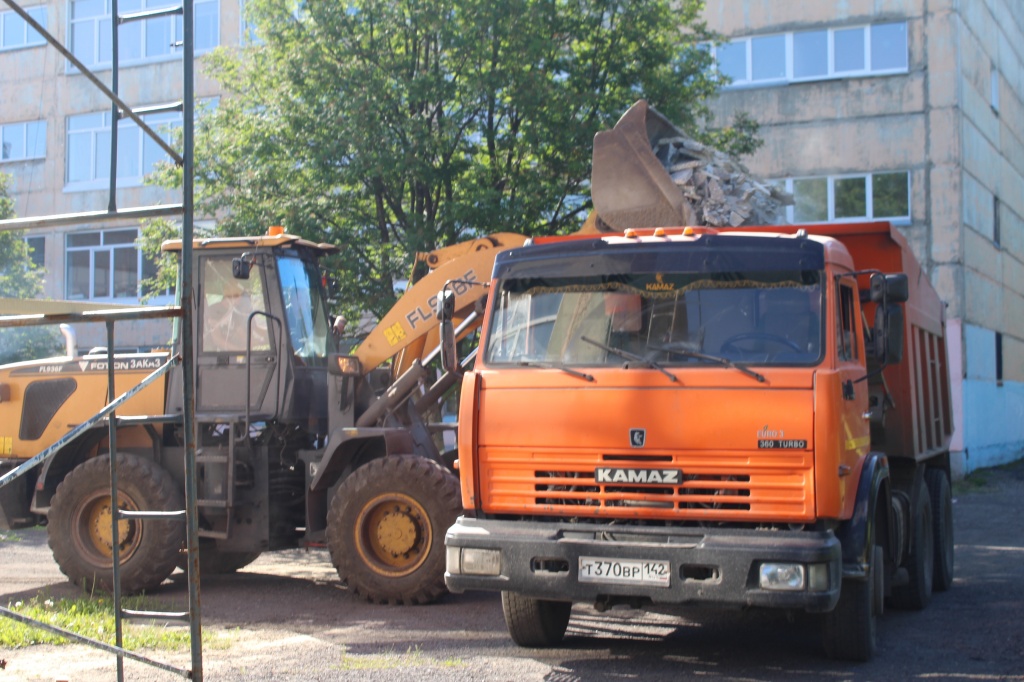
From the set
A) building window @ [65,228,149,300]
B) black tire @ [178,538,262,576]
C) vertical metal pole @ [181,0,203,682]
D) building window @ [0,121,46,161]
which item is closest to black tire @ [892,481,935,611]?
black tire @ [178,538,262,576]

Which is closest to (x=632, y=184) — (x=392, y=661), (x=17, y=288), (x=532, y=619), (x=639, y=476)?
(x=639, y=476)

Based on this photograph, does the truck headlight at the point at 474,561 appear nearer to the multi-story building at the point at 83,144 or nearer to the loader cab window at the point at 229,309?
the loader cab window at the point at 229,309

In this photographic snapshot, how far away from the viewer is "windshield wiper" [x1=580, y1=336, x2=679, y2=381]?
7171 mm

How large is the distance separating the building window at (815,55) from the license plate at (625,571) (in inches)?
723

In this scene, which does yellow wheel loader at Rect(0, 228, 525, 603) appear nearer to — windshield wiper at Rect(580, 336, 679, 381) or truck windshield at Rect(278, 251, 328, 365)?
truck windshield at Rect(278, 251, 328, 365)

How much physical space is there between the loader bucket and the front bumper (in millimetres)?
3151

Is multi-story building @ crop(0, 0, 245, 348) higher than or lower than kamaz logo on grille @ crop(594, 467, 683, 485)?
higher

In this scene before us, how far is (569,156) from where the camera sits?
15.2 m

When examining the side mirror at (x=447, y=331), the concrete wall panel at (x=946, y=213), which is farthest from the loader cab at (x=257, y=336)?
the concrete wall panel at (x=946, y=213)

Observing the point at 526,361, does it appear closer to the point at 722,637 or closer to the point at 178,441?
the point at 722,637

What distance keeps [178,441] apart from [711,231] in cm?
578

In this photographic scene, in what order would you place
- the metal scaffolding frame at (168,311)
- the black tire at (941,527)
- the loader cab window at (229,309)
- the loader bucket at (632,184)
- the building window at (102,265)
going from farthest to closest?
the building window at (102,265), the loader cab window at (229,309), the black tire at (941,527), the loader bucket at (632,184), the metal scaffolding frame at (168,311)

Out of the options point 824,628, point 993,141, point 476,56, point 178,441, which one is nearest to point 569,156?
point 476,56

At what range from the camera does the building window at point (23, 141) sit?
2961cm
